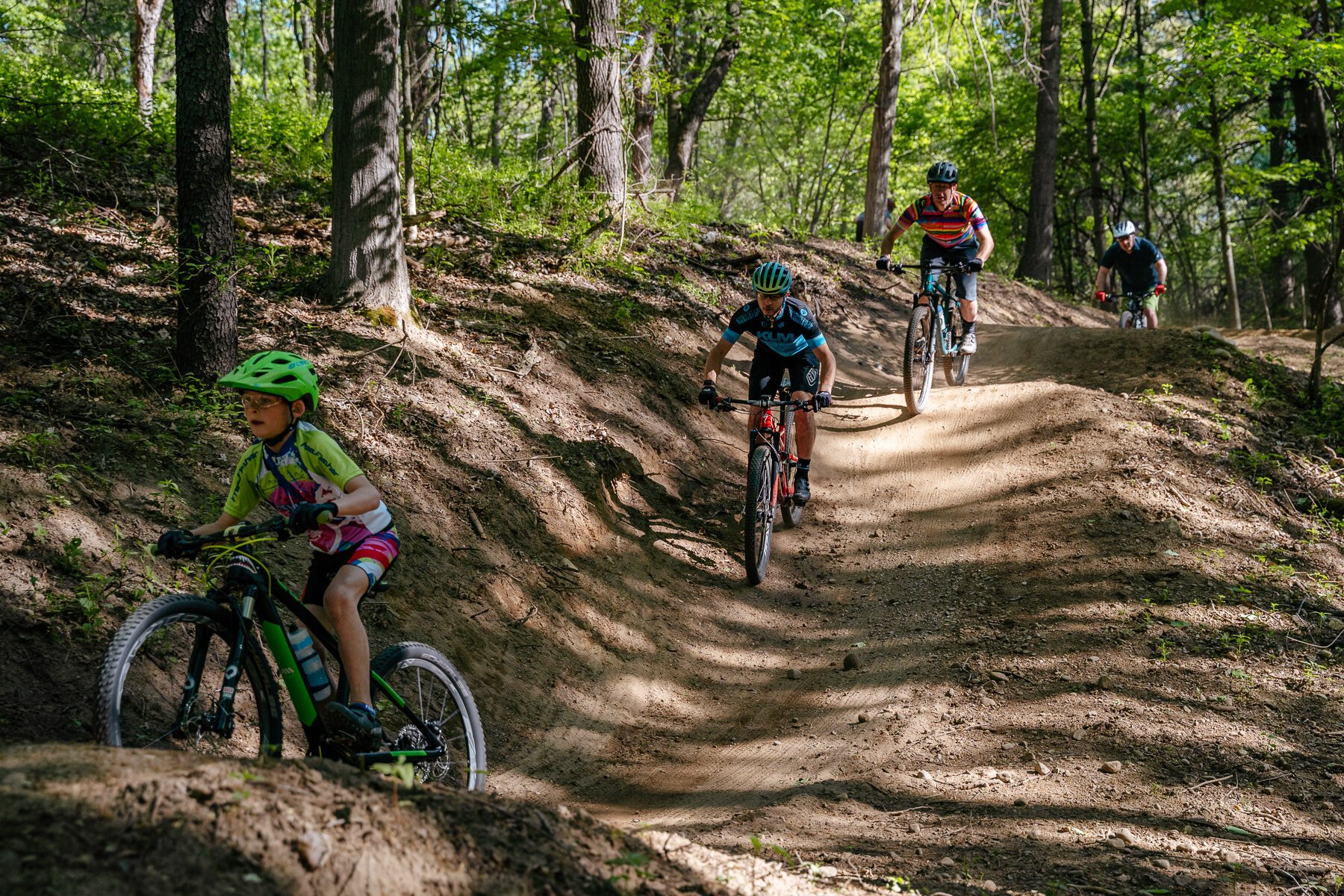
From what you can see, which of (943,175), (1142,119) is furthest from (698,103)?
(1142,119)

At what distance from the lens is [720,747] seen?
18.7ft

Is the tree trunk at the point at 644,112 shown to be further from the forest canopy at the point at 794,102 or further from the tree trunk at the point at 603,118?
the tree trunk at the point at 603,118

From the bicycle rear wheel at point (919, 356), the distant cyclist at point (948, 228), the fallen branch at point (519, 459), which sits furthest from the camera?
the bicycle rear wheel at point (919, 356)

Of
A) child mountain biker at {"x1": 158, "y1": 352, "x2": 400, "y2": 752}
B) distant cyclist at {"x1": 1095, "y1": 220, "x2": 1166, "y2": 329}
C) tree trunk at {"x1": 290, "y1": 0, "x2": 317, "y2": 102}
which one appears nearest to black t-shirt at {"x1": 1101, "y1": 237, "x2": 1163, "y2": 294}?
distant cyclist at {"x1": 1095, "y1": 220, "x2": 1166, "y2": 329}

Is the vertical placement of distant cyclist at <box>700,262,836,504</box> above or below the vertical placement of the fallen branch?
above

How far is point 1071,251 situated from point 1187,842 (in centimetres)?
3718

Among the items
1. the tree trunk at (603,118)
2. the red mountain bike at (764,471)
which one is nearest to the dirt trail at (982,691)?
the red mountain bike at (764,471)

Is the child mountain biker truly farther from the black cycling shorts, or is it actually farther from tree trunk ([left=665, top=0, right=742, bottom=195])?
tree trunk ([left=665, top=0, right=742, bottom=195])

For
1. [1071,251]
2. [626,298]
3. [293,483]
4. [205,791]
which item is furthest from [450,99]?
[1071,251]

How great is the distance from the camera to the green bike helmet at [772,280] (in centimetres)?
769

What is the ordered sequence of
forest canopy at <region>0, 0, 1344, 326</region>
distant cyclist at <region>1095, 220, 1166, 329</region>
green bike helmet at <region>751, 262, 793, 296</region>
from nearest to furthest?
green bike helmet at <region>751, 262, 793, 296</region> < forest canopy at <region>0, 0, 1344, 326</region> < distant cyclist at <region>1095, 220, 1166, 329</region>

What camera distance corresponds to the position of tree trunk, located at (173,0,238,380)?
6.19 m

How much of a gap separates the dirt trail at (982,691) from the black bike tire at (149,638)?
6.04 feet

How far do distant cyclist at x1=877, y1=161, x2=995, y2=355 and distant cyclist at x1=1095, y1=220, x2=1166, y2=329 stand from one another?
385 centimetres
